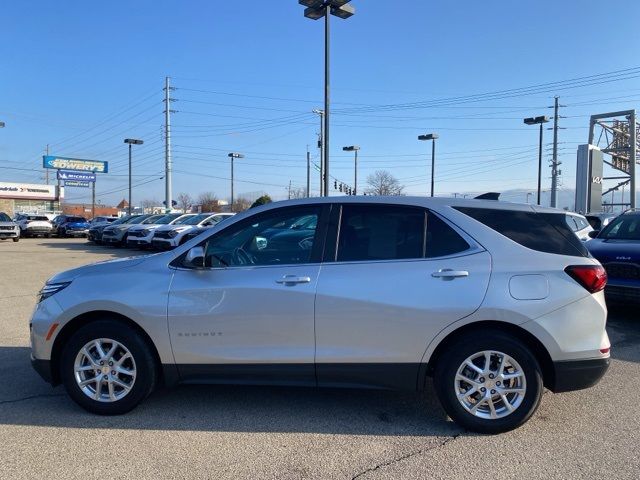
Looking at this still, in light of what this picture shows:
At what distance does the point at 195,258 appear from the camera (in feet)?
13.3

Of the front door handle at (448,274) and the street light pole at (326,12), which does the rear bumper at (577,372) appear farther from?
the street light pole at (326,12)

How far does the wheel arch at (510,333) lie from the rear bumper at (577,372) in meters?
0.05

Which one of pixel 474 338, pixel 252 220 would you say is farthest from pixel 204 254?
pixel 474 338

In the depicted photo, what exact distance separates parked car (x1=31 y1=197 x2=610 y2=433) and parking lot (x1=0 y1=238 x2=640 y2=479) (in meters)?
0.28

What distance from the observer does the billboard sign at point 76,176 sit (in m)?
68.7

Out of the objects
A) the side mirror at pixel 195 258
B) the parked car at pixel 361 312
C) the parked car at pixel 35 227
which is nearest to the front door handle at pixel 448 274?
the parked car at pixel 361 312

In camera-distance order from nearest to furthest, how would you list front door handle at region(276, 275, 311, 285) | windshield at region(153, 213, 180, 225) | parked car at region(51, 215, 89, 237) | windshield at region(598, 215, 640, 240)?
front door handle at region(276, 275, 311, 285)
windshield at region(598, 215, 640, 240)
windshield at region(153, 213, 180, 225)
parked car at region(51, 215, 89, 237)

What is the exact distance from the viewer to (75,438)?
3.78 m

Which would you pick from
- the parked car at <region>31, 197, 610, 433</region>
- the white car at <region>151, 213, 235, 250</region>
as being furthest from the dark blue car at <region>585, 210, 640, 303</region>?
the white car at <region>151, 213, 235, 250</region>

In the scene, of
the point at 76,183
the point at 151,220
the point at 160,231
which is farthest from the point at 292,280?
the point at 76,183

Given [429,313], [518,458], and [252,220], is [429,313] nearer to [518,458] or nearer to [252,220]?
[518,458]

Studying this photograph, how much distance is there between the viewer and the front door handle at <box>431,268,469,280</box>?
Answer: 3.82 metres

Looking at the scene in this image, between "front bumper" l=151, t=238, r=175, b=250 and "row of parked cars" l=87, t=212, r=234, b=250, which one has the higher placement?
"row of parked cars" l=87, t=212, r=234, b=250

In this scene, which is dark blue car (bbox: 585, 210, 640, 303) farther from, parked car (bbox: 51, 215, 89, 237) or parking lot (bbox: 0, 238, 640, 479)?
parked car (bbox: 51, 215, 89, 237)
